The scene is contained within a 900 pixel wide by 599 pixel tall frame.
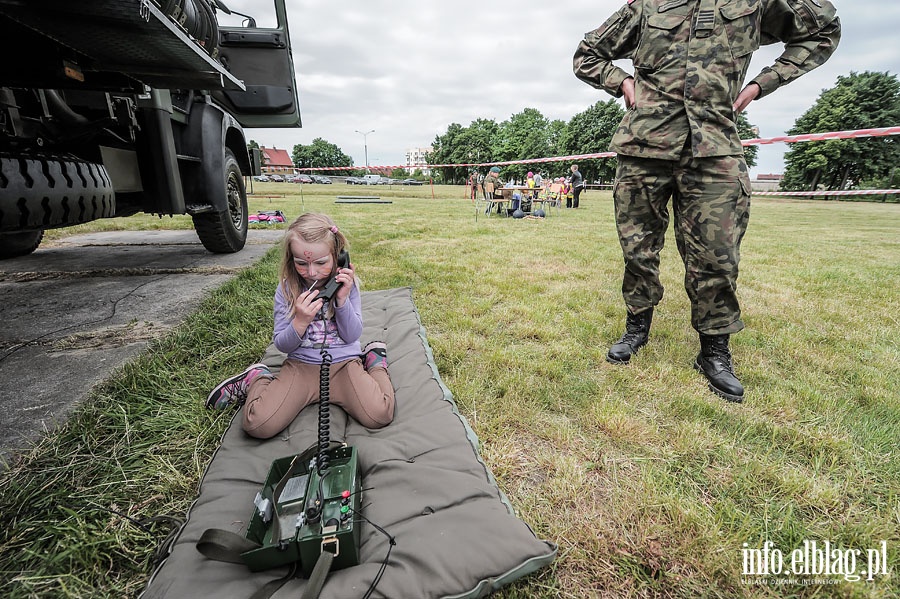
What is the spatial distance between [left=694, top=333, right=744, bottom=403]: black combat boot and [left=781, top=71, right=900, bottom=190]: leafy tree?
145 feet

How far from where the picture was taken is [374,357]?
1.97 m

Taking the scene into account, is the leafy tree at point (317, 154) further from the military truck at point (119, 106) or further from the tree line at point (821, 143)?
the military truck at point (119, 106)

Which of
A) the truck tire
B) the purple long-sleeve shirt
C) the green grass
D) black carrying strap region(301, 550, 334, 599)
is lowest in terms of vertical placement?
the green grass

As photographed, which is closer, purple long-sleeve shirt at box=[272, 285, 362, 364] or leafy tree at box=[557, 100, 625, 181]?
purple long-sleeve shirt at box=[272, 285, 362, 364]

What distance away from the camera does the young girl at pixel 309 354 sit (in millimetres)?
1626

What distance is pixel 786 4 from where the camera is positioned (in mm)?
1905

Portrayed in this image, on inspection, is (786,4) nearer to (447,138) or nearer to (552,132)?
(552,132)

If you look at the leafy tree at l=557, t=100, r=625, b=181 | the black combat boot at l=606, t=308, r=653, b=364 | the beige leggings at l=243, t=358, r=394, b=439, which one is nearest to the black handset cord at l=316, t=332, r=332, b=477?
the beige leggings at l=243, t=358, r=394, b=439

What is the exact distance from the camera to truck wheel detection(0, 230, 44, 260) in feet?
13.4

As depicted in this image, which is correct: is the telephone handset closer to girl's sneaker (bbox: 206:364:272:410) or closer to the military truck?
girl's sneaker (bbox: 206:364:272:410)

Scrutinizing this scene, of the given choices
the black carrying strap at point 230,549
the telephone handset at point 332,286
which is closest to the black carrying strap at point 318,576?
the black carrying strap at point 230,549

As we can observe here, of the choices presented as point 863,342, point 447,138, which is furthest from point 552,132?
point 863,342

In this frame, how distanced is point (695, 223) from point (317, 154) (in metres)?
95.0

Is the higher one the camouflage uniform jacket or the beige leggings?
the camouflage uniform jacket
